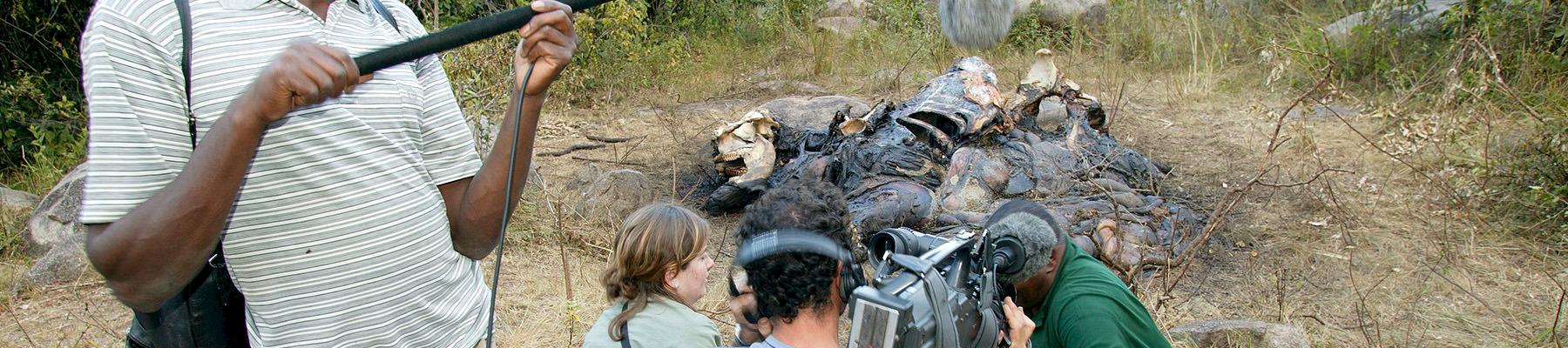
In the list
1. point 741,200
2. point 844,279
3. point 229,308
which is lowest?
point 741,200

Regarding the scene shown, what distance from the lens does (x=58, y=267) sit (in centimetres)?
434

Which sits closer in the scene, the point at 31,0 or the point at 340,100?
the point at 340,100

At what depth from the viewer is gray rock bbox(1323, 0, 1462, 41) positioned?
7.02m

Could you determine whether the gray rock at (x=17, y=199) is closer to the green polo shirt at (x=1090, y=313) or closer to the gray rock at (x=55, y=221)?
the gray rock at (x=55, y=221)

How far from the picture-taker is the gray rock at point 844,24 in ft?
31.7

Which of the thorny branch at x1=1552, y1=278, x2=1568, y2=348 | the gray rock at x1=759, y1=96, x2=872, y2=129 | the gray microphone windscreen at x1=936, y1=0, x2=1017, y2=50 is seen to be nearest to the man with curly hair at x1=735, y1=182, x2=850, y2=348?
the gray microphone windscreen at x1=936, y1=0, x2=1017, y2=50

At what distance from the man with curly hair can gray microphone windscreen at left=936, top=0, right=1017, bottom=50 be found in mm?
2209

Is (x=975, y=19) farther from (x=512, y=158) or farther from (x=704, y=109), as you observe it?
(x=704, y=109)

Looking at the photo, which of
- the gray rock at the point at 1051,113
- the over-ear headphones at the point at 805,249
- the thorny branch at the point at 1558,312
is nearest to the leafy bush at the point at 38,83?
the over-ear headphones at the point at 805,249

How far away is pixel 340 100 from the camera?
150 cm

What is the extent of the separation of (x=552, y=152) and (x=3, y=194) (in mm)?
2826

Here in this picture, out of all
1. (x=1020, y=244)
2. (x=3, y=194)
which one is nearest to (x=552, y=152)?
(x=3, y=194)

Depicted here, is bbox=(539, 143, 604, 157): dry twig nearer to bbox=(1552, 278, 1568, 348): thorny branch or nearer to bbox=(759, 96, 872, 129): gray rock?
bbox=(759, 96, 872, 129): gray rock

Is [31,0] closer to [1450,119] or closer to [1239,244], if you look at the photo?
[1239,244]
